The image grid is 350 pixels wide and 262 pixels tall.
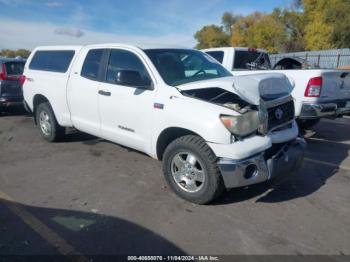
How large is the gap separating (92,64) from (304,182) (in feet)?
12.3

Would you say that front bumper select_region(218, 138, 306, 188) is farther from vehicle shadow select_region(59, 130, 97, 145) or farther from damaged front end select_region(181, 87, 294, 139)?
vehicle shadow select_region(59, 130, 97, 145)

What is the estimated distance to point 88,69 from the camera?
5.78m

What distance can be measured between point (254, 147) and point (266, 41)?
63.4 m

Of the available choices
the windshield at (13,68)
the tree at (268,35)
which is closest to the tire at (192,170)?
the windshield at (13,68)

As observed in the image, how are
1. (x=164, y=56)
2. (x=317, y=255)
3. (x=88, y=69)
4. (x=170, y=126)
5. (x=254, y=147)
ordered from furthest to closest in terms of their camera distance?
(x=88, y=69)
(x=164, y=56)
(x=170, y=126)
(x=254, y=147)
(x=317, y=255)

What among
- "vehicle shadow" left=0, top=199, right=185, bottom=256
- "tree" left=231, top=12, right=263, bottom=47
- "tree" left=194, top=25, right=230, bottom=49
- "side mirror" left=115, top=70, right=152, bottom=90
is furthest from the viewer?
"tree" left=194, top=25, right=230, bottom=49

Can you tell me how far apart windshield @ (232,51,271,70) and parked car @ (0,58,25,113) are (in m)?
5.90

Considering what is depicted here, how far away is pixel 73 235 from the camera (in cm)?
354

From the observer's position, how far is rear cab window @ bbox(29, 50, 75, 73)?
20.8ft

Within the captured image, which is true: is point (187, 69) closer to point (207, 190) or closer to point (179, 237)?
point (207, 190)

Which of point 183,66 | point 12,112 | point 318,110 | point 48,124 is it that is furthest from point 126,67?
point 12,112

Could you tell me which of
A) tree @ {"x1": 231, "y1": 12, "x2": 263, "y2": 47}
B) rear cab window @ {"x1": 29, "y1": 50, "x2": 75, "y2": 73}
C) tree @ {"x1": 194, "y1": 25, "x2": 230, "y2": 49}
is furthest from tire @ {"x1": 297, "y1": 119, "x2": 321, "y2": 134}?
tree @ {"x1": 194, "y1": 25, "x2": 230, "y2": 49}

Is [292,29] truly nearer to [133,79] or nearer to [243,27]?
[243,27]

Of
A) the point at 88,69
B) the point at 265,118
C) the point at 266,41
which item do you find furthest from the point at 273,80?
the point at 266,41
